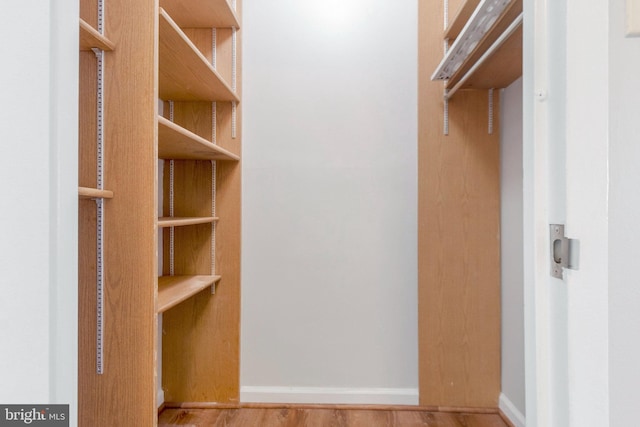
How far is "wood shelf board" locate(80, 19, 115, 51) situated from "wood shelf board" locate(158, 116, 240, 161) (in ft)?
0.83

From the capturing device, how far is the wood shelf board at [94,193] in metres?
1.05

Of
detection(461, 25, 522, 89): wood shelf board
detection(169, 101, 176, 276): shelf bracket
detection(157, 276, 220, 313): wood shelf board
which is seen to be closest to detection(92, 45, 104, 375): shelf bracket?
detection(157, 276, 220, 313): wood shelf board

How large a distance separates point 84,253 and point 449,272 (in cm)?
165

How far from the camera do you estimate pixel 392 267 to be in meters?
2.12

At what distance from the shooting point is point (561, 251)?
62cm

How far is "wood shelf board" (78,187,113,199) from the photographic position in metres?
1.05

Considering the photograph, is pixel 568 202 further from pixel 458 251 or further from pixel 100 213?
pixel 458 251

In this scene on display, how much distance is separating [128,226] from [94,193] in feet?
0.57

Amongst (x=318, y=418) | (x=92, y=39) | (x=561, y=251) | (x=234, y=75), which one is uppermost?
(x=234, y=75)

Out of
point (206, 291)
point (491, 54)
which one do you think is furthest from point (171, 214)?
point (491, 54)

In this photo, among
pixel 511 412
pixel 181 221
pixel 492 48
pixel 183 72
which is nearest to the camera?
pixel 492 48

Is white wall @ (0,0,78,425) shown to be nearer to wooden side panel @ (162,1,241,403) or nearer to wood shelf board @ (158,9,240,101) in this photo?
wood shelf board @ (158,9,240,101)

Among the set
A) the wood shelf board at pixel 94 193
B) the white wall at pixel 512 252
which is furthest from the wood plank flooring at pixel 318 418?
the wood shelf board at pixel 94 193

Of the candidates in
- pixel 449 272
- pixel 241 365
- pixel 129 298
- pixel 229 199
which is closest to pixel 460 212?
pixel 449 272
